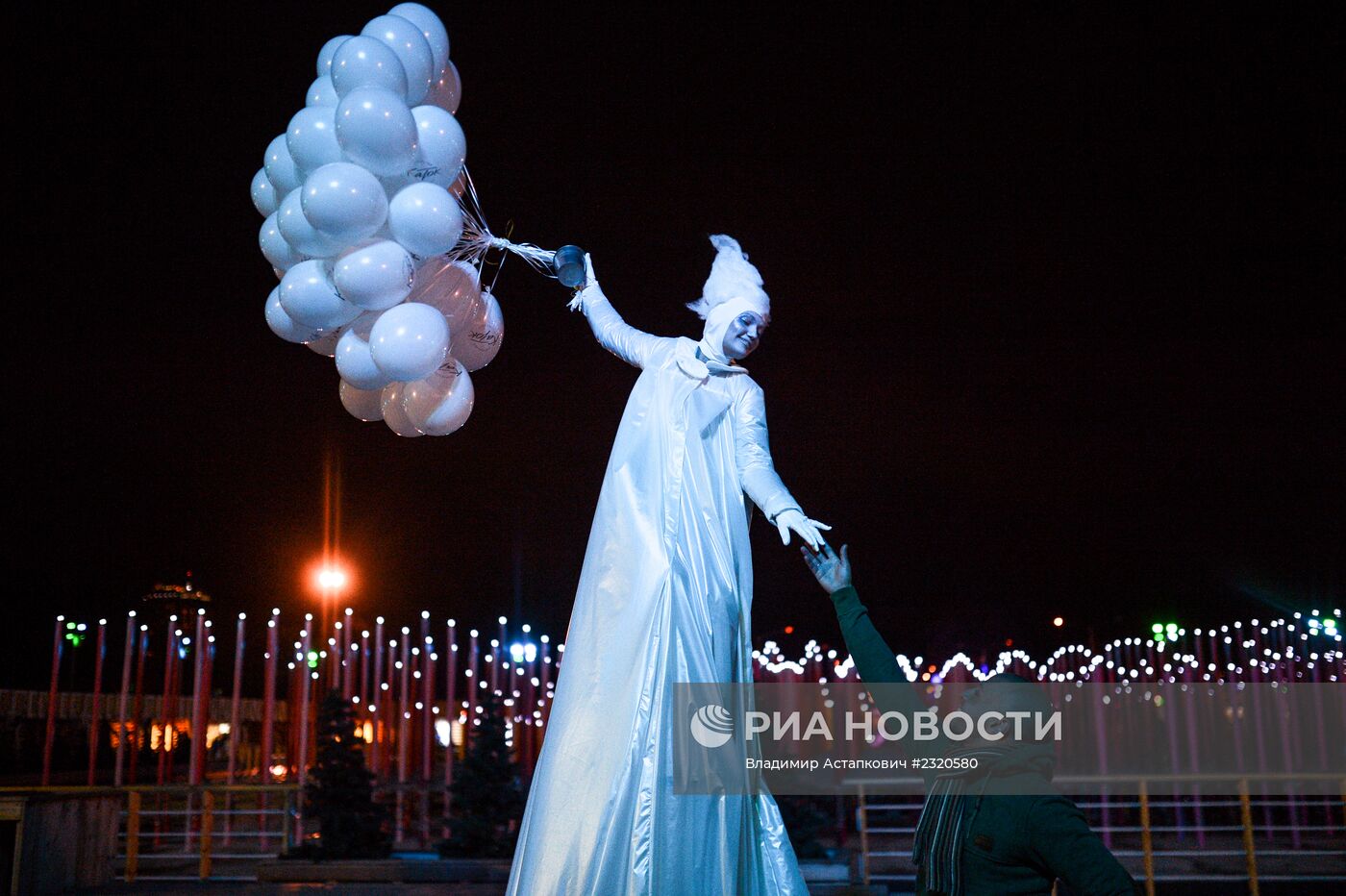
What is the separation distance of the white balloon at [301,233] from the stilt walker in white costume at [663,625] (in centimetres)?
89

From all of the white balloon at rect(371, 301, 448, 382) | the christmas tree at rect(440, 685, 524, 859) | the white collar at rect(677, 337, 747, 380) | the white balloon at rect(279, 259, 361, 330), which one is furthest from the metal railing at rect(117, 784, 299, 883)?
the white collar at rect(677, 337, 747, 380)

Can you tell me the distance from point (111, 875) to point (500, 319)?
5.71 metres

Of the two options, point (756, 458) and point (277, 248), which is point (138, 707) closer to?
point (277, 248)

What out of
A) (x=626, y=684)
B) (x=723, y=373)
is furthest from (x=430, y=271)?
(x=626, y=684)

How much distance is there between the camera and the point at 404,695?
650 inches

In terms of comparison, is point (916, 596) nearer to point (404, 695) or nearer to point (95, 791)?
point (404, 695)

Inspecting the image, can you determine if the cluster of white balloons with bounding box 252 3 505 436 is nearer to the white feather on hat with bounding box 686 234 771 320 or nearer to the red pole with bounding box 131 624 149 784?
the white feather on hat with bounding box 686 234 771 320

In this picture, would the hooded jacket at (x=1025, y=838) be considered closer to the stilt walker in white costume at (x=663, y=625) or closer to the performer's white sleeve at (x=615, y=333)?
the stilt walker in white costume at (x=663, y=625)

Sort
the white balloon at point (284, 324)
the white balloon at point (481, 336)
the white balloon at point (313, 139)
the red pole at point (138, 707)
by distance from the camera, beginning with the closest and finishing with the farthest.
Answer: the white balloon at point (313, 139)
the white balloon at point (284, 324)
the white balloon at point (481, 336)
the red pole at point (138, 707)

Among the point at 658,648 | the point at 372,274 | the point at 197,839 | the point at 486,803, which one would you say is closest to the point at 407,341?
the point at 372,274

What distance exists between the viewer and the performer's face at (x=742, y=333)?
339 centimetres

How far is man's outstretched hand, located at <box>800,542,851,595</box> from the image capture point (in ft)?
7.82

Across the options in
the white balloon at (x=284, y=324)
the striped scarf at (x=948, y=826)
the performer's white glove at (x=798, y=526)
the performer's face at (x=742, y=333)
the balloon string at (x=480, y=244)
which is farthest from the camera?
the white balloon at (x=284, y=324)

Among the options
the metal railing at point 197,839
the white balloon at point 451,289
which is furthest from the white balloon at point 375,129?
the metal railing at point 197,839
